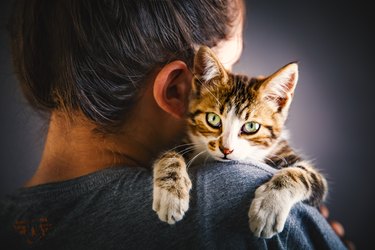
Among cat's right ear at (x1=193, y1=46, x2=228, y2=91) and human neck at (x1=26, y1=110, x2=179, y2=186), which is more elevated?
cat's right ear at (x1=193, y1=46, x2=228, y2=91)

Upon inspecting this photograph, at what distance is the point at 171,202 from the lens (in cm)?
75

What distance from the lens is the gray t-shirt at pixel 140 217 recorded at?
71 cm

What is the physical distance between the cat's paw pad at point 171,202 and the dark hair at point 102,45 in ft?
0.82

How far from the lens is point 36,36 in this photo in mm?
907

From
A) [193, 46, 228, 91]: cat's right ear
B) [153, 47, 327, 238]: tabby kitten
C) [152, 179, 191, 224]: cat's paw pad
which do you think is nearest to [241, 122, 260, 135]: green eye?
[153, 47, 327, 238]: tabby kitten

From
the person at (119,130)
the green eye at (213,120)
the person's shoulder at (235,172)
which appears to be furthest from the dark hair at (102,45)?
the person's shoulder at (235,172)

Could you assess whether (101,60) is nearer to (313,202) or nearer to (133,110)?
(133,110)

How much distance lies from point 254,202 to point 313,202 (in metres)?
0.27

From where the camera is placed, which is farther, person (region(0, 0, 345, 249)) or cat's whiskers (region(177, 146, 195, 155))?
cat's whiskers (region(177, 146, 195, 155))

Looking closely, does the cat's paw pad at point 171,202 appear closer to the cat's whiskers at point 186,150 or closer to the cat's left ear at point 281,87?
the cat's whiskers at point 186,150

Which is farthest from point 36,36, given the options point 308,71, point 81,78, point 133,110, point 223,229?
point 308,71

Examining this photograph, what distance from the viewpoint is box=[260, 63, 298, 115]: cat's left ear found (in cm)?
91

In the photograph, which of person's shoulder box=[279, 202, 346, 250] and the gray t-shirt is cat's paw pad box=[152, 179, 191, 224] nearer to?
the gray t-shirt

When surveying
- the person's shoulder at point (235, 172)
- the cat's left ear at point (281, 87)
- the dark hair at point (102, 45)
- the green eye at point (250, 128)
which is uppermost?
the dark hair at point (102, 45)
